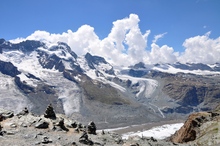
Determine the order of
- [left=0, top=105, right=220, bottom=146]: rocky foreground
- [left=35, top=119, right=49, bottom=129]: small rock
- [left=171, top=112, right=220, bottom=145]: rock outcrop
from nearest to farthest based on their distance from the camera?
[left=0, top=105, right=220, bottom=146]: rocky foreground < [left=35, top=119, right=49, bottom=129]: small rock < [left=171, top=112, right=220, bottom=145]: rock outcrop

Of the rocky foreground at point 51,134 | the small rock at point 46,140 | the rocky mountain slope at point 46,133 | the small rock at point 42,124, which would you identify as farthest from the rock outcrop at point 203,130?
the small rock at point 46,140

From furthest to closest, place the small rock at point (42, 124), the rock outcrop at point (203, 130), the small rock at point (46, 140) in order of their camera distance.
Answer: the rock outcrop at point (203, 130) → the small rock at point (42, 124) → the small rock at point (46, 140)

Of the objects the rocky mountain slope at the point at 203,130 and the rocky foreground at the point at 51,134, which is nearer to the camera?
the rocky foreground at the point at 51,134

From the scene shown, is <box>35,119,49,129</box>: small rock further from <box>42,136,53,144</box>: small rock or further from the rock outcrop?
the rock outcrop

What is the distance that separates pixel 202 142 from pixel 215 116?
66.7ft

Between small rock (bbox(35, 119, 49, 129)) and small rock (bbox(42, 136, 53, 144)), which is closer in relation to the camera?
small rock (bbox(42, 136, 53, 144))

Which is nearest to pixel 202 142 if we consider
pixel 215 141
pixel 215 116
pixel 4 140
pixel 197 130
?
pixel 215 141

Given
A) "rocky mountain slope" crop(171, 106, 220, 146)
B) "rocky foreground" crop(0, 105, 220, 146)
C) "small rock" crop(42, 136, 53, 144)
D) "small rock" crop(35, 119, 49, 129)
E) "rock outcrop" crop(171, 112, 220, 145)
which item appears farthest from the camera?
"rock outcrop" crop(171, 112, 220, 145)

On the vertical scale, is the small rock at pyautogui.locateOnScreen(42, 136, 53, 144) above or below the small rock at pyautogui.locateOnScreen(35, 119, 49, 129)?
below

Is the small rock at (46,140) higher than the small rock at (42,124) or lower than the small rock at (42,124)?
lower

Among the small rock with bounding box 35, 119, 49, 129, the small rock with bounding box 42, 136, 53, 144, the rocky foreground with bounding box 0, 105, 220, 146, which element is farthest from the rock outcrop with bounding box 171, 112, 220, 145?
the small rock with bounding box 42, 136, 53, 144

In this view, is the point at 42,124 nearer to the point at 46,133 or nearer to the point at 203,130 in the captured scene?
the point at 46,133

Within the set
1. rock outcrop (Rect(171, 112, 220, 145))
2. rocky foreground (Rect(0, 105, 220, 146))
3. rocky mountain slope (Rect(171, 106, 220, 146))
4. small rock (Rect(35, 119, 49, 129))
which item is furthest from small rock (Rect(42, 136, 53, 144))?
rock outcrop (Rect(171, 112, 220, 145))

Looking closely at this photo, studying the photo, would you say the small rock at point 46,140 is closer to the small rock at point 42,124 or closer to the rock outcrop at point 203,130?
the small rock at point 42,124
